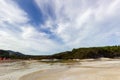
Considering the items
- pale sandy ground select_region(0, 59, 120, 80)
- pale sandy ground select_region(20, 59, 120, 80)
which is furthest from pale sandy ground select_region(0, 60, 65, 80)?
pale sandy ground select_region(20, 59, 120, 80)

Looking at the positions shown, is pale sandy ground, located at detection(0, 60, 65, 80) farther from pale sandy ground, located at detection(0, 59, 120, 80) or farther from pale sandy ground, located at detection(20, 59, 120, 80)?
pale sandy ground, located at detection(20, 59, 120, 80)

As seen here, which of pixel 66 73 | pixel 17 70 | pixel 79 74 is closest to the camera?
pixel 79 74

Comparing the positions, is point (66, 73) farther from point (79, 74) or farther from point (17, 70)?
point (17, 70)

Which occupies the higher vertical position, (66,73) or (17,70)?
(17,70)

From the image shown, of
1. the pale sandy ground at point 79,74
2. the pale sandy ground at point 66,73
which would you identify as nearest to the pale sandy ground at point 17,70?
the pale sandy ground at point 66,73

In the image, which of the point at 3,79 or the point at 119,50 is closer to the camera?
the point at 3,79

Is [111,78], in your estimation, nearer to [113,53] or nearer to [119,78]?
[119,78]

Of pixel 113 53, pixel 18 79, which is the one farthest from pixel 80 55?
pixel 18 79

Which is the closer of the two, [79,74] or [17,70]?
[79,74]

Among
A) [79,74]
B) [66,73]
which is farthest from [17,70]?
[79,74]

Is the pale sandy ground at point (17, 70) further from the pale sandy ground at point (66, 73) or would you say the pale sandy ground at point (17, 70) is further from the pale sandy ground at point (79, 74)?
the pale sandy ground at point (79, 74)

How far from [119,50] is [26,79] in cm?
5392

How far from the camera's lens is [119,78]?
16469mm

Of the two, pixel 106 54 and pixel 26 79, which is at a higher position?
pixel 106 54
